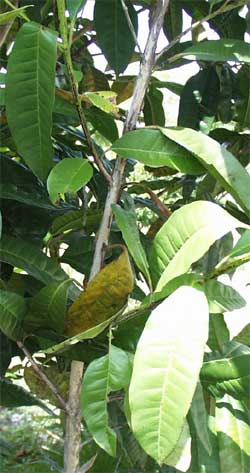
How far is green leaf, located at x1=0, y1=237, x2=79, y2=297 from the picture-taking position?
25.7 inches

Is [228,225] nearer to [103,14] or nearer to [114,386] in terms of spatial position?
[114,386]

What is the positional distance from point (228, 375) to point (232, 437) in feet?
0.23

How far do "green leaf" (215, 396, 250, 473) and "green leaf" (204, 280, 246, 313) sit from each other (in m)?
0.11

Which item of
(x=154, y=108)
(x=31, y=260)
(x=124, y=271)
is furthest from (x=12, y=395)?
(x=154, y=108)

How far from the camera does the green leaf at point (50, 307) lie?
58 centimetres

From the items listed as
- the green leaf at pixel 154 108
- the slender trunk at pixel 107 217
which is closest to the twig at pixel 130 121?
the slender trunk at pixel 107 217

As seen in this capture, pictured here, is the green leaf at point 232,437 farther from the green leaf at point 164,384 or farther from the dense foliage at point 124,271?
the green leaf at point 164,384

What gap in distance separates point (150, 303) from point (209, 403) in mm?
170

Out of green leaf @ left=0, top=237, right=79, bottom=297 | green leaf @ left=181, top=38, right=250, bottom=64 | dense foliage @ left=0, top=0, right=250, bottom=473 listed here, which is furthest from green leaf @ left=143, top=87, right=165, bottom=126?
green leaf @ left=0, top=237, right=79, bottom=297

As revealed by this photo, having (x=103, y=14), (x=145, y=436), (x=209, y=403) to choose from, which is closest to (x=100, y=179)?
(x=103, y=14)

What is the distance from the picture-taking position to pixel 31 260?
0.66 meters

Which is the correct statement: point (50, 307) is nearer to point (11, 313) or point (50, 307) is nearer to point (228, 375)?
point (11, 313)

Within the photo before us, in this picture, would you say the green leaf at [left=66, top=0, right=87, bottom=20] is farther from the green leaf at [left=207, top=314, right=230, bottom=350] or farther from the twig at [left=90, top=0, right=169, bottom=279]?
the green leaf at [left=207, top=314, right=230, bottom=350]

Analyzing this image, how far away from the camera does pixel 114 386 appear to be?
18.9 inches
